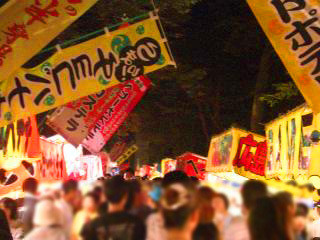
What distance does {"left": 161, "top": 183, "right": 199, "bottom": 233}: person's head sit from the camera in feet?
9.30

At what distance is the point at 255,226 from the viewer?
2732 mm

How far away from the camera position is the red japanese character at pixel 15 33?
7590 mm

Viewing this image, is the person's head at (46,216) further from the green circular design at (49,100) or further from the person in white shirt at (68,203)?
the green circular design at (49,100)

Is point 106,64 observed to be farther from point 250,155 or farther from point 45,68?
point 250,155

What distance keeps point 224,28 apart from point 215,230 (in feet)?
68.8

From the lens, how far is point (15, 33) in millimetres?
7605

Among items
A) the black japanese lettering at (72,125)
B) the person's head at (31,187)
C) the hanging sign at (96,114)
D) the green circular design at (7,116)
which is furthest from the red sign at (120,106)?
the person's head at (31,187)

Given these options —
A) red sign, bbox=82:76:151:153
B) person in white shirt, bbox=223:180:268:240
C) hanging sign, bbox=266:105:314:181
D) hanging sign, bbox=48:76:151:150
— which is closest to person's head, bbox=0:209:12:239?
person in white shirt, bbox=223:180:268:240

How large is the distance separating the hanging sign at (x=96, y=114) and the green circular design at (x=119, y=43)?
3407mm

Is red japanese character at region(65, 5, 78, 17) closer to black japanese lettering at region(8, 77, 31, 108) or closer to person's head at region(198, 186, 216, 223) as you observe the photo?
black japanese lettering at region(8, 77, 31, 108)

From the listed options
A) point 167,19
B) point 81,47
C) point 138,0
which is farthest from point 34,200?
point 167,19

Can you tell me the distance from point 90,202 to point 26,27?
513cm

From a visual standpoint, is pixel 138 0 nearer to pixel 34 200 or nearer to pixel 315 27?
pixel 315 27

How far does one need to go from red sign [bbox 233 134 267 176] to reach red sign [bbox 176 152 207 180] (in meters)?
8.53
